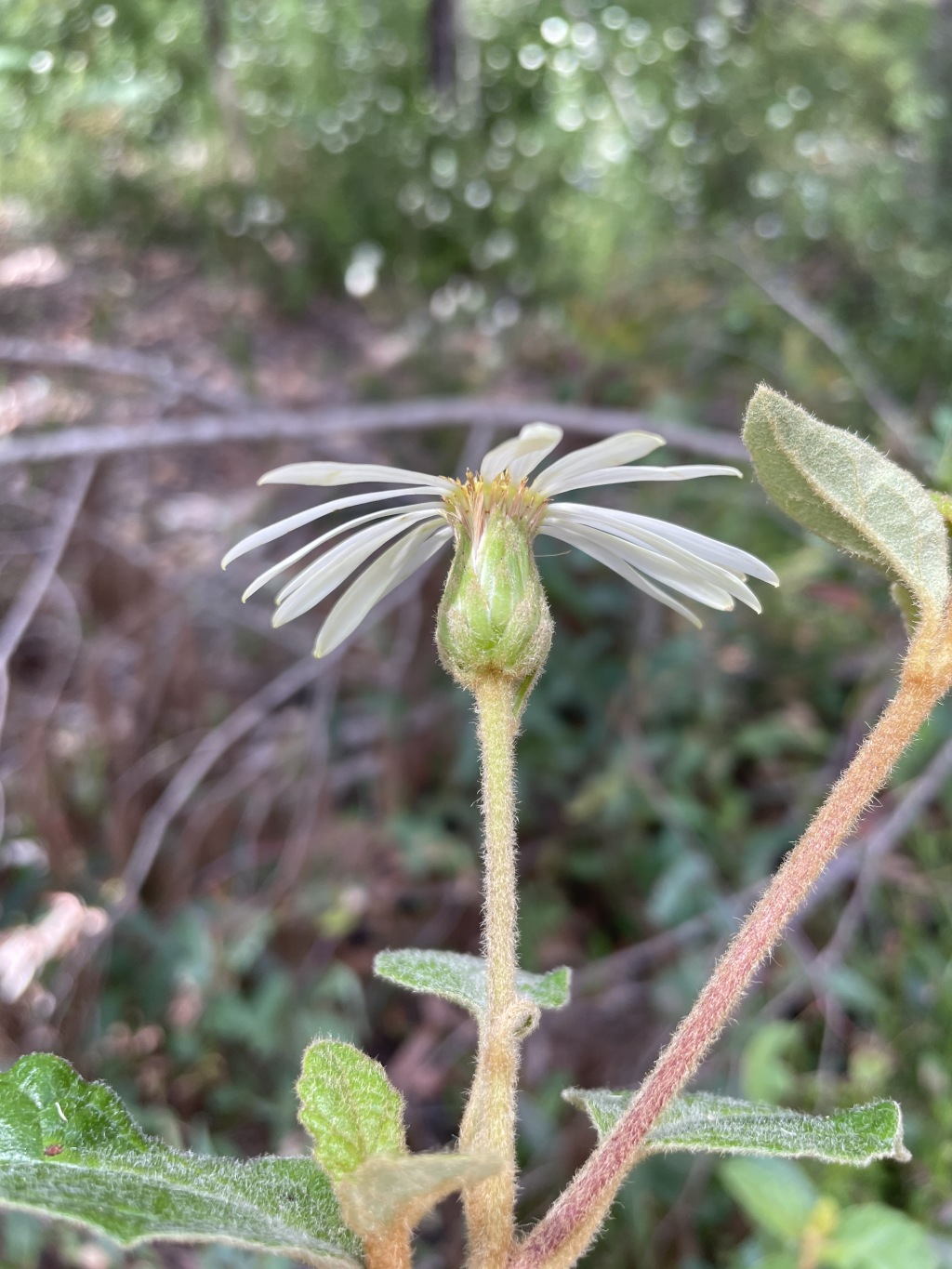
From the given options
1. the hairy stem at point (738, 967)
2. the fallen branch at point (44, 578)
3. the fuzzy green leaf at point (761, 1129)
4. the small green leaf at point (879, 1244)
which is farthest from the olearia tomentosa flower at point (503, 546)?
the fallen branch at point (44, 578)

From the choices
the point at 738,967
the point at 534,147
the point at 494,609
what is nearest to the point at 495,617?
the point at 494,609

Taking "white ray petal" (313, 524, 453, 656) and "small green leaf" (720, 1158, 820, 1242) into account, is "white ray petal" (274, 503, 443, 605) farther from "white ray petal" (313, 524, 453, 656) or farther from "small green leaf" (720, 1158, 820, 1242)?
"small green leaf" (720, 1158, 820, 1242)

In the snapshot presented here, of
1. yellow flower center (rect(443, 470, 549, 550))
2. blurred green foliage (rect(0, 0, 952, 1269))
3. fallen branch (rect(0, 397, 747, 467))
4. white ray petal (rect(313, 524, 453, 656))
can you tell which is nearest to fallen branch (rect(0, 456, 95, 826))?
fallen branch (rect(0, 397, 747, 467))

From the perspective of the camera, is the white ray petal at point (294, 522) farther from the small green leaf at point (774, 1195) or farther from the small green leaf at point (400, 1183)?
the small green leaf at point (774, 1195)

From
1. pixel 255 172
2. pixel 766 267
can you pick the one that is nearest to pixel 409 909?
pixel 766 267

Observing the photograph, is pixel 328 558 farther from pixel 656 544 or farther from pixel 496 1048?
pixel 496 1048

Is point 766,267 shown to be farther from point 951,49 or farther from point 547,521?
point 547,521
